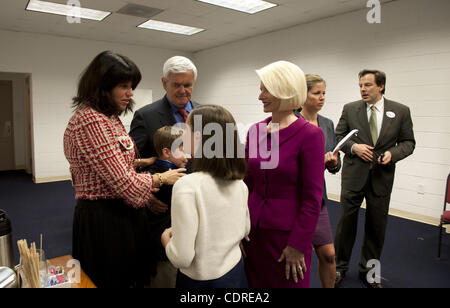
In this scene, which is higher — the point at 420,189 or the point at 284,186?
the point at 284,186

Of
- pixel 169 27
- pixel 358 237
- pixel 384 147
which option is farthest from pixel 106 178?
pixel 169 27

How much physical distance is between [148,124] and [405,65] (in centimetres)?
412

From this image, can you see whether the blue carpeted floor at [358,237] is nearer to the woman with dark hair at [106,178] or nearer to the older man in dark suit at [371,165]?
the older man in dark suit at [371,165]

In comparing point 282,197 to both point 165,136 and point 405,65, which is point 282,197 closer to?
point 165,136

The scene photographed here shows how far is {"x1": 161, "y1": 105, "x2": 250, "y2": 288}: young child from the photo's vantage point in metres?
1.10

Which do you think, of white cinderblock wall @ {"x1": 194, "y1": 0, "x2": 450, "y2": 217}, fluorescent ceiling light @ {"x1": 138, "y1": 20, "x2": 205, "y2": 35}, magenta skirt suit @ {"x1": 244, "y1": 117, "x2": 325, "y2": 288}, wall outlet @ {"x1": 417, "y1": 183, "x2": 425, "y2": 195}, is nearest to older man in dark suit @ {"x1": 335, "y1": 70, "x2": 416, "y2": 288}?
magenta skirt suit @ {"x1": 244, "y1": 117, "x2": 325, "y2": 288}

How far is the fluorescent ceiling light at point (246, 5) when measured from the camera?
4777 mm

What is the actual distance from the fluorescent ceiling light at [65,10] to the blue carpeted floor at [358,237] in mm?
3168

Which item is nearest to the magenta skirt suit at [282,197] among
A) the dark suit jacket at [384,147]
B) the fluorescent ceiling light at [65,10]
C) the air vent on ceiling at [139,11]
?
the dark suit jacket at [384,147]

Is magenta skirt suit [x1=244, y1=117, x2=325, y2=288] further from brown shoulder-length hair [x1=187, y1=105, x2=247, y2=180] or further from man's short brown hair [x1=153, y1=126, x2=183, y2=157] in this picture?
man's short brown hair [x1=153, y1=126, x2=183, y2=157]

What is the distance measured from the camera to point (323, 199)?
1845 mm
